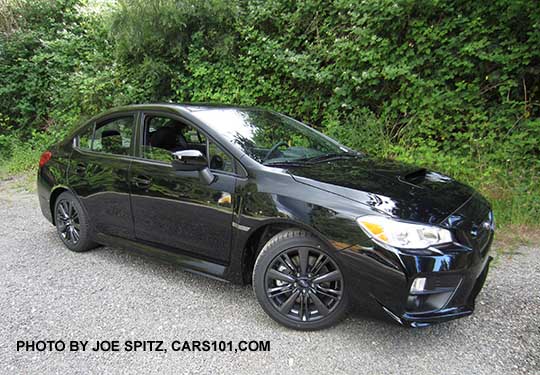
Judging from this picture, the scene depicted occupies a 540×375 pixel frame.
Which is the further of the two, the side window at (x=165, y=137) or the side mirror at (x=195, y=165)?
the side window at (x=165, y=137)

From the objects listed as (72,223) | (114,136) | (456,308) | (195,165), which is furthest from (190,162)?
(456,308)

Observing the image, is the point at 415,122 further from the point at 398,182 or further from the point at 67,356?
the point at 67,356

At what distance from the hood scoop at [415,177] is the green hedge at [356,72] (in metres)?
2.04

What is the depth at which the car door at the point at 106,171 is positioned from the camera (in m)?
3.33

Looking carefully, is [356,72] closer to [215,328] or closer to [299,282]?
[299,282]

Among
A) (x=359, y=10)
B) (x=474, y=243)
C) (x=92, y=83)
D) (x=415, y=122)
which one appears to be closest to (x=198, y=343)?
(x=474, y=243)

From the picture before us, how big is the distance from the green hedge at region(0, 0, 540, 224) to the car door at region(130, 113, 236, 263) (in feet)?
10.3

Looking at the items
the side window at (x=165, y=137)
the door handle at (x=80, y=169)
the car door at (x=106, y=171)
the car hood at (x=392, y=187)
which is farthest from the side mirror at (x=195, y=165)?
the door handle at (x=80, y=169)

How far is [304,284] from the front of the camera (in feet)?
8.16

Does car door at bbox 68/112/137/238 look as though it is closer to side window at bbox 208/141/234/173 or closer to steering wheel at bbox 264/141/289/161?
side window at bbox 208/141/234/173

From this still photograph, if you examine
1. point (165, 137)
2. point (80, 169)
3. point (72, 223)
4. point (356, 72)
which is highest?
point (356, 72)

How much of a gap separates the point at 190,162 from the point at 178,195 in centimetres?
31

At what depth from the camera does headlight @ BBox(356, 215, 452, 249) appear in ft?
7.11

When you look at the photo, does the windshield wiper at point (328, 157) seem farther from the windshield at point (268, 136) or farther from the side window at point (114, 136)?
the side window at point (114, 136)
